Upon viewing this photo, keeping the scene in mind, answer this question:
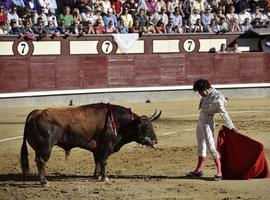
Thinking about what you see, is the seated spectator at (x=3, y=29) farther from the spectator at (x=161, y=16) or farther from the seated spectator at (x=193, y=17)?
the seated spectator at (x=193, y=17)

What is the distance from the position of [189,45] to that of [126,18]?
1.98 meters

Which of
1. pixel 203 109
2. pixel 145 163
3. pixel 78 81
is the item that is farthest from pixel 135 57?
pixel 203 109

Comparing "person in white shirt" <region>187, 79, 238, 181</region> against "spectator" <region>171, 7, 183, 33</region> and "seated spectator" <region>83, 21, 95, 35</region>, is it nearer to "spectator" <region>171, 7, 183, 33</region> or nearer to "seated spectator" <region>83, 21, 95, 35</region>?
"seated spectator" <region>83, 21, 95, 35</region>

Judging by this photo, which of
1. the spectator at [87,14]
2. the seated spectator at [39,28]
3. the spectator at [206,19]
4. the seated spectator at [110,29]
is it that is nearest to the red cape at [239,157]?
the seated spectator at [39,28]

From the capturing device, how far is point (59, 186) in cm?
885

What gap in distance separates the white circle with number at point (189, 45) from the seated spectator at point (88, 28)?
258 cm

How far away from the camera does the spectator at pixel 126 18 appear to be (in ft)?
61.2

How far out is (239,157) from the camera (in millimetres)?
9422

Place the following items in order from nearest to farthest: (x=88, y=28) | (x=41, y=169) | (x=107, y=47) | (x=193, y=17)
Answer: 1. (x=41, y=169)
2. (x=88, y=28)
3. (x=107, y=47)
4. (x=193, y=17)

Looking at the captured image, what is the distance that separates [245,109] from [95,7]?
4.08 metres

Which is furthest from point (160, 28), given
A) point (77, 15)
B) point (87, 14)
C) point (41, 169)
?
point (41, 169)

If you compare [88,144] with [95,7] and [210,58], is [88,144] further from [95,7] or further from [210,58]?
[210,58]

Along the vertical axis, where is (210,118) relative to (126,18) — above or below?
below

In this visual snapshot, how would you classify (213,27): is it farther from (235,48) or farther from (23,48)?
(23,48)
